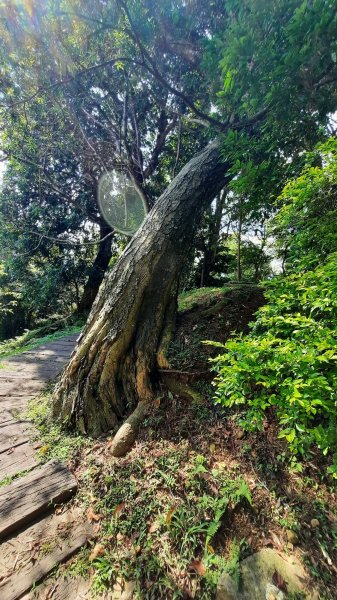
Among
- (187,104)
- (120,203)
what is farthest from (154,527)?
(120,203)

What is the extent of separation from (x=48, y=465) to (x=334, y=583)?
191 centimetres

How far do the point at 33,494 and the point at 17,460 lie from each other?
0.45 meters

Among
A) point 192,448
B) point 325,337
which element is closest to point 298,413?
point 325,337

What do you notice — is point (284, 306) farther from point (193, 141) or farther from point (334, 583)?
point (193, 141)

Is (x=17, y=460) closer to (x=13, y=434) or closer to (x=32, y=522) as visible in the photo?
(x=13, y=434)

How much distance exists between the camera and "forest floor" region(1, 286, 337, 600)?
1275 mm

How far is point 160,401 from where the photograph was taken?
7.51ft

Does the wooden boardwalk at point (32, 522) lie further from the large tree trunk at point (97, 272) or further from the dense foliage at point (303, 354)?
the large tree trunk at point (97, 272)

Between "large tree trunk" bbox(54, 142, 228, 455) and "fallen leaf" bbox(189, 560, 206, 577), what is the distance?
864 millimetres

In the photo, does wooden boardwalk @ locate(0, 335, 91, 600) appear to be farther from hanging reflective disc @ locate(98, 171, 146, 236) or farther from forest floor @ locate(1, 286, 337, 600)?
hanging reflective disc @ locate(98, 171, 146, 236)

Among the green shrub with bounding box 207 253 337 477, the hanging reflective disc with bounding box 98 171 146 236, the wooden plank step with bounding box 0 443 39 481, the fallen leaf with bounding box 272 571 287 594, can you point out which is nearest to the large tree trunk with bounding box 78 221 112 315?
the hanging reflective disc with bounding box 98 171 146 236

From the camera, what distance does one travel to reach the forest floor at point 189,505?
128cm

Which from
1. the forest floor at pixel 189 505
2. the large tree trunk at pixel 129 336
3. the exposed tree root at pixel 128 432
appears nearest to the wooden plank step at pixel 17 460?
the forest floor at pixel 189 505

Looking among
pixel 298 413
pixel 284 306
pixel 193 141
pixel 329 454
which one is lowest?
pixel 329 454
